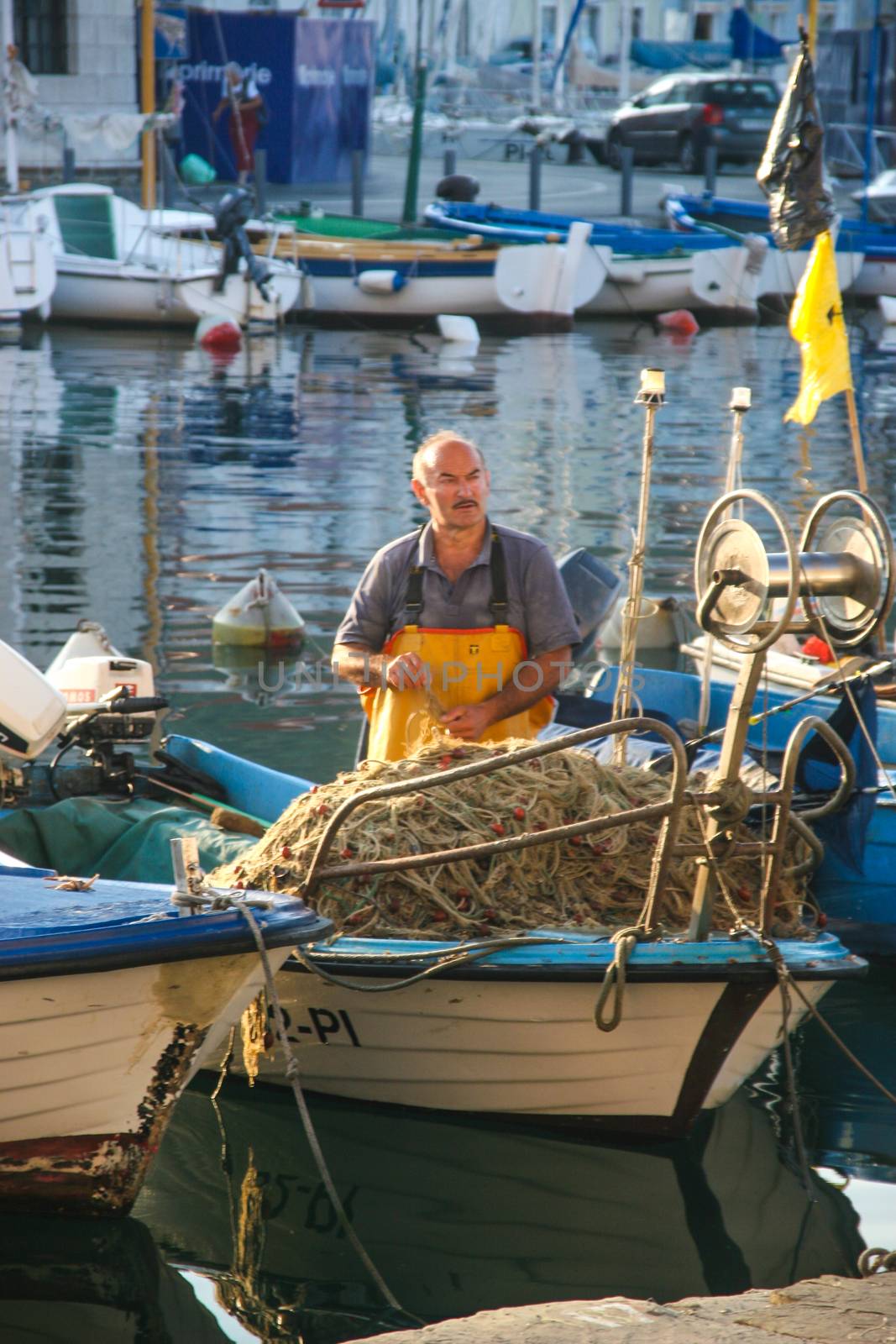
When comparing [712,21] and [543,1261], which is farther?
[712,21]

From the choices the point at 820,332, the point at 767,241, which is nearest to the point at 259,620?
the point at 820,332

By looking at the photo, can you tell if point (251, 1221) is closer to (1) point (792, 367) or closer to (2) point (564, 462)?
(2) point (564, 462)

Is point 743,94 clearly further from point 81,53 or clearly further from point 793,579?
point 793,579

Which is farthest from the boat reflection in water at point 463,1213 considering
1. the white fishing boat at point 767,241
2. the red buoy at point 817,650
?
the white fishing boat at point 767,241

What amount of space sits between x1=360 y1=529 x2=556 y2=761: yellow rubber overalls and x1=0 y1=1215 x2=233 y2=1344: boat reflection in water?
5.87 ft

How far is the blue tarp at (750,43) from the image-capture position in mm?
55969

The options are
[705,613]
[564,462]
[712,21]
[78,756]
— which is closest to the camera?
[705,613]

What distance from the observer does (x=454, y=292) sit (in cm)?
2581

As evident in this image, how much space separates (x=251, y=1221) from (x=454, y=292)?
2201cm

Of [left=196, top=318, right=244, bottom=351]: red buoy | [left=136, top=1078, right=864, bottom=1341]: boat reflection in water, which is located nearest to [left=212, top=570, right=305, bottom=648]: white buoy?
[left=136, top=1078, right=864, bottom=1341]: boat reflection in water

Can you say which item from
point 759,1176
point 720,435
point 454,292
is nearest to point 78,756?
point 759,1176

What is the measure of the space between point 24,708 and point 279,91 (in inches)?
1272

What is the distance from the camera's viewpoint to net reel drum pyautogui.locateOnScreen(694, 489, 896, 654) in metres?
4.32

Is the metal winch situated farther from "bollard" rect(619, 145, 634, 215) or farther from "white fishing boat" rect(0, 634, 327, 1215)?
"bollard" rect(619, 145, 634, 215)
